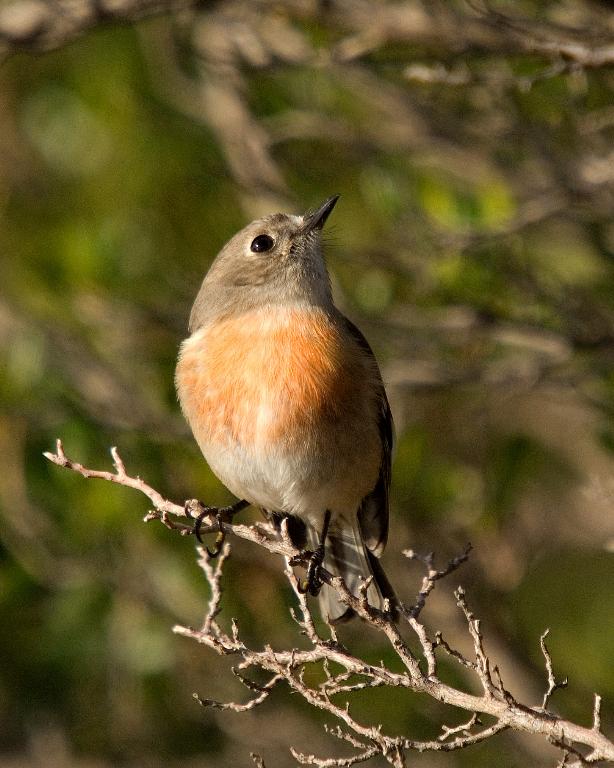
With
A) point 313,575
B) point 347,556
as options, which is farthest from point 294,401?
point 347,556

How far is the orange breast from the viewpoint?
17.2 ft

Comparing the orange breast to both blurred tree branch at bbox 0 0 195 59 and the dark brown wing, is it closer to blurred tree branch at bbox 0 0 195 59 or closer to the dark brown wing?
the dark brown wing

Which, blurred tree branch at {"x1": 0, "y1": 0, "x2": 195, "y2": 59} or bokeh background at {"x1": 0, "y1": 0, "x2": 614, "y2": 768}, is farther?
bokeh background at {"x1": 0, "y1": 0, "x2": 614, "y2": 768}

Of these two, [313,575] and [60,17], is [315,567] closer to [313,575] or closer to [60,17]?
[313,575]

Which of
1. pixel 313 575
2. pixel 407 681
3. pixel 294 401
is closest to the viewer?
pixel 407 681

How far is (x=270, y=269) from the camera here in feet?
19.4

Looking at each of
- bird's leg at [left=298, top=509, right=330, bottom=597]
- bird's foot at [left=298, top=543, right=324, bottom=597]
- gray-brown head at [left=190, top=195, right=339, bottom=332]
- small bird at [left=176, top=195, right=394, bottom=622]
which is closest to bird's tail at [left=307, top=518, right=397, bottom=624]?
small bird at [left=176, top=195, right=394, bottom=622]

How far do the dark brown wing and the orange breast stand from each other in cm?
29

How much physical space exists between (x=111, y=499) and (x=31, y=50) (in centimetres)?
234

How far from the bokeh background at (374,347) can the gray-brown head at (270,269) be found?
1.33ft

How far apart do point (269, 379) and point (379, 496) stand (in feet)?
3.33

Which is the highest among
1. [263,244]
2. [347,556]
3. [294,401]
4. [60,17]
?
[60,17]

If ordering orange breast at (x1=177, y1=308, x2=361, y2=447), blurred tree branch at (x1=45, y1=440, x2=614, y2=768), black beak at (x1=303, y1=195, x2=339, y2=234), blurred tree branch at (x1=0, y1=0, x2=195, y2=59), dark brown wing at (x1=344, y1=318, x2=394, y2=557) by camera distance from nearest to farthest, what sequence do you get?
blurred tree branch at (x1=45, y1=440, x2=614, y2=768), orange breast at (x1=177, y1=308, x2=361, y2=447), blurred tree branch at (x1=0, y1=0, x2=195, y2=59), dark brown wing at (x1=344, y1=318, x2=394, y2=557), black beak at (x1=303, y1=195, x2=339, y2=234)

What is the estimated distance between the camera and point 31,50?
18.8 feet
